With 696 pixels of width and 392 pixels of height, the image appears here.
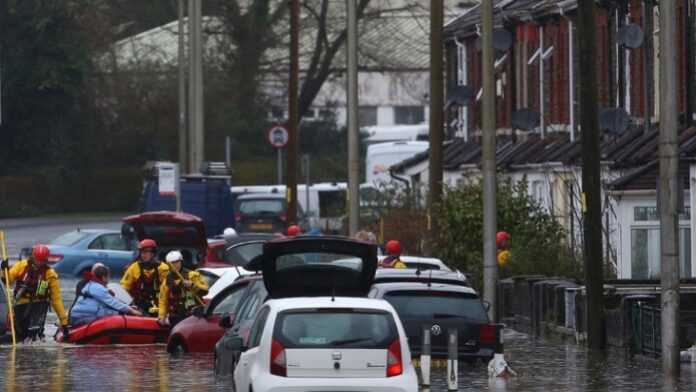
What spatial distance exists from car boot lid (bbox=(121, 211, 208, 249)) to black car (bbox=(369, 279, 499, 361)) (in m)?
15.3

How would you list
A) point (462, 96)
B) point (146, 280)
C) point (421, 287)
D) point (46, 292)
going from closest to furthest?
point (421, 287)
point (46, 292)
point (146, 280)
point (462, 96)

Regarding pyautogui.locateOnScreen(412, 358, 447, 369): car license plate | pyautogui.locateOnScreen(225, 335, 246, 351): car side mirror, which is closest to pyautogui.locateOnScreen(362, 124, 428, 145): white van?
pyautogui.locateOnScreen(412, 358, 447, 369): car license plate

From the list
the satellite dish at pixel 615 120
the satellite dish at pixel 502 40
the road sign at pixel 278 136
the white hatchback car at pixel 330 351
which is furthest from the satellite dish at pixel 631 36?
the white hatchback car at pixel 330 351

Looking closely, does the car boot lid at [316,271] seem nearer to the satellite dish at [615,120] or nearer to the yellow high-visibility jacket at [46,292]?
the yellow high-visibility jacket at [46,292]

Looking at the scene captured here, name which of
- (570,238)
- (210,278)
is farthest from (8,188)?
(210,278)

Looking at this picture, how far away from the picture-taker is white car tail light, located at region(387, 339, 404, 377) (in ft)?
57.6

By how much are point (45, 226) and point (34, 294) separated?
35867 mm

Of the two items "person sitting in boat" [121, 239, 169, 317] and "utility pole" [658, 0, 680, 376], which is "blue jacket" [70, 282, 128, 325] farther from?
"utility pole" [658, 0, 680, 376]

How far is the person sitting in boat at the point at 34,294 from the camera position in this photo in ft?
95.9

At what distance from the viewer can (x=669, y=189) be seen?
2381 cm

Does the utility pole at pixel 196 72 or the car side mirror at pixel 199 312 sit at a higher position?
the utility pole at pixel 196 72

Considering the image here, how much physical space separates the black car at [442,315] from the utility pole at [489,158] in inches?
329

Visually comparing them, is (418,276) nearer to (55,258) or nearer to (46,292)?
(46,292)

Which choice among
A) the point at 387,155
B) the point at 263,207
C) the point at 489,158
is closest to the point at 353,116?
the point at 489,158
